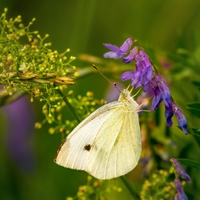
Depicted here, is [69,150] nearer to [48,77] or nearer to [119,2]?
[48,77]

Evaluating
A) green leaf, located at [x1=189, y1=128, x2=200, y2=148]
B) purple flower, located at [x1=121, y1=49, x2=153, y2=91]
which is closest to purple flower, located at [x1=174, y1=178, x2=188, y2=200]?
green leaf, located at [x1=189, y1=128, x2=200, y2=148]

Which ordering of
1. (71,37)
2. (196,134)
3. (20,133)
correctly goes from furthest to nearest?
(71,37) < (20,133) < (196,134)

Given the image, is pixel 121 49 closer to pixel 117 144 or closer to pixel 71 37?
pixel 117 144

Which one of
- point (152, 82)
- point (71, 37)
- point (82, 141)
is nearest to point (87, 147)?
point (82, 141)

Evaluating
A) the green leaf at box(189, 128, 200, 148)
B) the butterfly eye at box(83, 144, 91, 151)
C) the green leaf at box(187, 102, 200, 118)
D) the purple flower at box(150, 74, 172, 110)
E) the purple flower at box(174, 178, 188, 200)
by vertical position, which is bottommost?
the butterfly eye at box(83, 144, 91, 151)

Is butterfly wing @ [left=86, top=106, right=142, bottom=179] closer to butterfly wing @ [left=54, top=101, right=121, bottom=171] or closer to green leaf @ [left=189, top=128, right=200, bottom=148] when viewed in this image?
butterfly wing @ [left=54, top=101, right=121, bottom=171]

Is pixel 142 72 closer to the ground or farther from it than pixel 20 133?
farther from it
